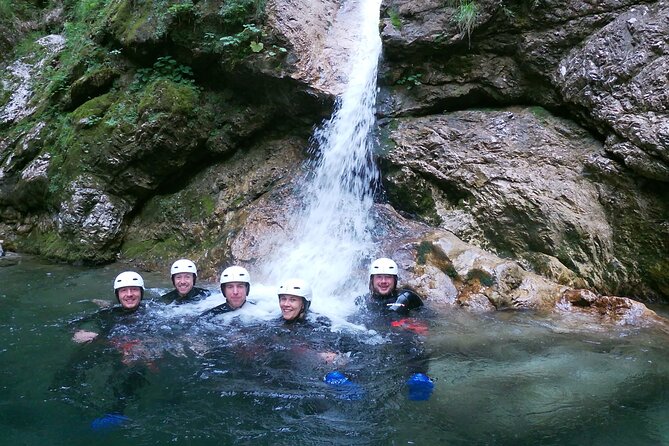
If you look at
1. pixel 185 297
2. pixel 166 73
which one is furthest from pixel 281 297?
pixel 166 73

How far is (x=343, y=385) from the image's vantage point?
4230mm

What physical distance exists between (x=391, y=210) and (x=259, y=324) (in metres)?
3.38

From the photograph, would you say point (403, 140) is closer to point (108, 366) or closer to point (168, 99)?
point (168, 99)

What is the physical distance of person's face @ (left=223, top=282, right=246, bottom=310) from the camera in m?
6.15

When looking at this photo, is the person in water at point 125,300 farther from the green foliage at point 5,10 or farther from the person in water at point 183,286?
the green foliage at point 5,10

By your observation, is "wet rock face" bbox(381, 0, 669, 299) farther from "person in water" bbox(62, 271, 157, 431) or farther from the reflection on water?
"person in water" bbox(62, 271, 157, 431)

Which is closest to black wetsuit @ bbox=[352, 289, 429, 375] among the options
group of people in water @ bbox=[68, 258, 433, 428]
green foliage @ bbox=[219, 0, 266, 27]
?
group of people in water @ bbox=[68, 258, 433, 428]

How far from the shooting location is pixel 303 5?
9695 mm

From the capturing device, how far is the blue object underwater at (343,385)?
412 centimetres

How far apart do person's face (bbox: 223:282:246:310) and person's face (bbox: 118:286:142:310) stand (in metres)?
1.06

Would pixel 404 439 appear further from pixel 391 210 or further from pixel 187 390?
pixel 391 210

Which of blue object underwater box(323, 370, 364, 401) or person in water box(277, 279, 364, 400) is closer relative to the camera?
blue object underwater box(323, 370, 364, 401)

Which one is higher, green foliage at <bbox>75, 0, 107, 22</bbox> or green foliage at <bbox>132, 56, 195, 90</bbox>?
green foliage at <bbox>75, 0, 107, 22</bbox>

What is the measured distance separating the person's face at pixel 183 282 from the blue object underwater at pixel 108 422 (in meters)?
2.84
